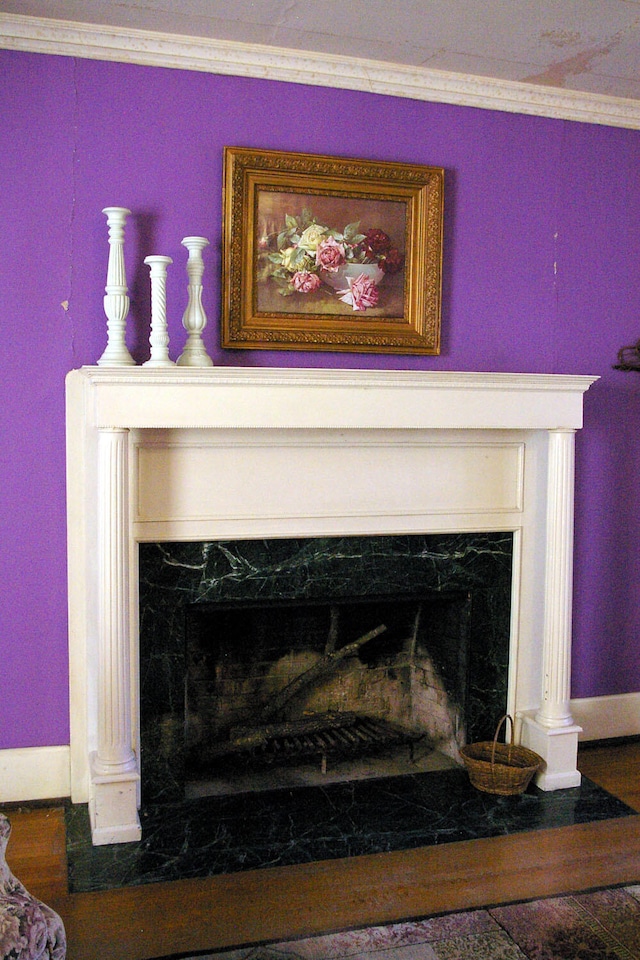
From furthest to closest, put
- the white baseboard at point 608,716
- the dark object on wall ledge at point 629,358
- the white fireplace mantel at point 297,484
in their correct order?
1. the white baseboard at point 608,716
2. the dark object on wall ledge at point 629,358
3. the white fireplace mantel at point 297,484

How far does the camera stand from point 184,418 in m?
2.68

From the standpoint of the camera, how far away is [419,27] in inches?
107

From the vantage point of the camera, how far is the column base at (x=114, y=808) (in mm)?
2682

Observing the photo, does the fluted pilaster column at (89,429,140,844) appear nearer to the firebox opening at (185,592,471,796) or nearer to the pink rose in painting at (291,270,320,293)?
the firebox opening at (185,592,471,796)

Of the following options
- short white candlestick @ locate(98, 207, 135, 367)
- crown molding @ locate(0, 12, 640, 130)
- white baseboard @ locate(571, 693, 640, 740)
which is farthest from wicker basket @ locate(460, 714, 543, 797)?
crown molding @ locate(0, 12, 640, 130)

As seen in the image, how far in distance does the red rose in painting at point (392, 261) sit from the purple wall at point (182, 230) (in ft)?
0.73

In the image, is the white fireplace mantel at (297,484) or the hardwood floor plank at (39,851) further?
the white fireplace mantel at (297,484)

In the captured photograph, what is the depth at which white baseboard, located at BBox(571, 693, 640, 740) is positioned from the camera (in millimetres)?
3533

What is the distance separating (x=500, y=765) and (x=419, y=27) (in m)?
2.43

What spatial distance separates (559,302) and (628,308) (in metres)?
0.33

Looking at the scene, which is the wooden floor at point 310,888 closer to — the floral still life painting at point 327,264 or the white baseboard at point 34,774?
the white baseboard at point 34,774

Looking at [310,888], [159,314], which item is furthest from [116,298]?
[310,888]

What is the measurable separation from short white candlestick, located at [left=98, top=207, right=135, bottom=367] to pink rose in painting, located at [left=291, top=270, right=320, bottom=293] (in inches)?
23.2

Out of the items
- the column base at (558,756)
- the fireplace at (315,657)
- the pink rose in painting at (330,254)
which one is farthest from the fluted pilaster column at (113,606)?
the column base at (558,756)
